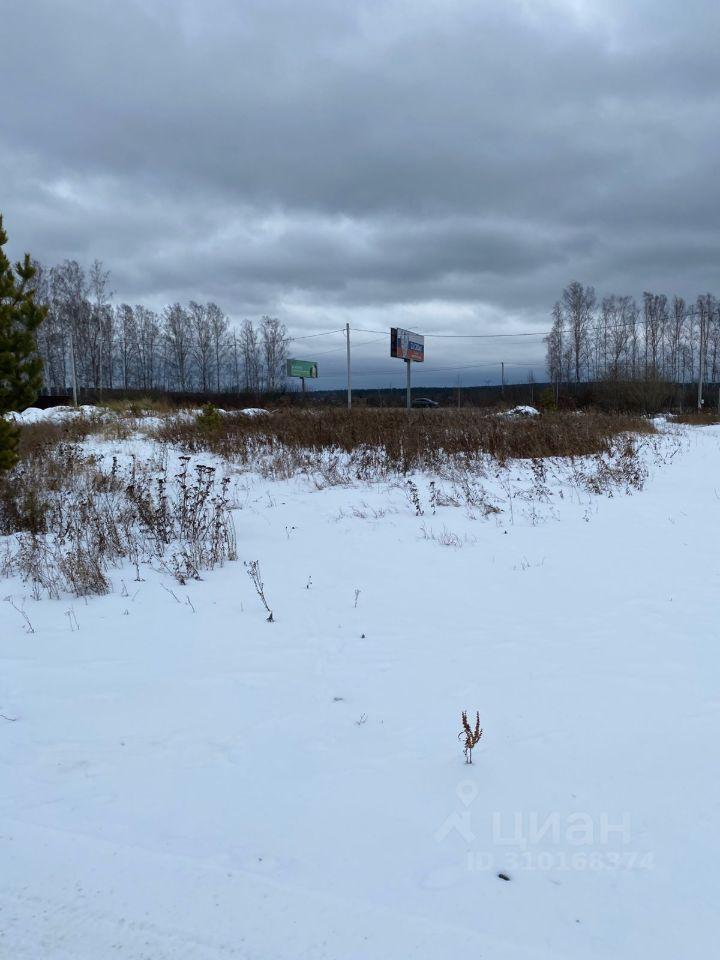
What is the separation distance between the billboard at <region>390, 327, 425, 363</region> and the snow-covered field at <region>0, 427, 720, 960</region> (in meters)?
30.6

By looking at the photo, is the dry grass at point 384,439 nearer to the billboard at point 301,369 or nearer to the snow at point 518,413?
the snow at point 518,413

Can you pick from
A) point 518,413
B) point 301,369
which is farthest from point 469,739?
point 301,369

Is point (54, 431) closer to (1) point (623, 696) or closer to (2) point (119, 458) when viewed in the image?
(2) point (119, 458)

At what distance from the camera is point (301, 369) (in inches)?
1992

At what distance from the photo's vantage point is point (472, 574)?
5012 millimetres

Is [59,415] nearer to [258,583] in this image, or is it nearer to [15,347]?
[15,347]

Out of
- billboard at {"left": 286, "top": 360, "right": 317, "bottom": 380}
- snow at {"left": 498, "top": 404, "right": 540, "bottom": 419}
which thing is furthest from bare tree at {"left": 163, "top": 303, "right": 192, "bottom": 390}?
snow at {"left": 498, "top": 404, "right": 540, "bottom": 419}

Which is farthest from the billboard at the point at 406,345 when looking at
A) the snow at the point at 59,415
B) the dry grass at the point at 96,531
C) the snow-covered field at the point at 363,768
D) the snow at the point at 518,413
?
the snow-covered field at the point at 363,768

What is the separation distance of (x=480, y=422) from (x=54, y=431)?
1144 cm

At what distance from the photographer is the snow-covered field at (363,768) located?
1683 mm

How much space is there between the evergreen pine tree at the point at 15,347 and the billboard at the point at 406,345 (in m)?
28.0

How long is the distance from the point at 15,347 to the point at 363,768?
23.7 ft

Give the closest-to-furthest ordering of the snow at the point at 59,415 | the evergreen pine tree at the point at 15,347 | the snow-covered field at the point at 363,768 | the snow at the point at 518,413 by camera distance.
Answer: the snow-covered field at the point at 363,768, the evergreen pine tree at the point at 15,347, the snow at the point at 59,415, the snow at the point at 518,413

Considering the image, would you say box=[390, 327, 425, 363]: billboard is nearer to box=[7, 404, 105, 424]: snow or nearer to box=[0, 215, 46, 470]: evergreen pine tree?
box=[7, 404, 105, 424]: snow
